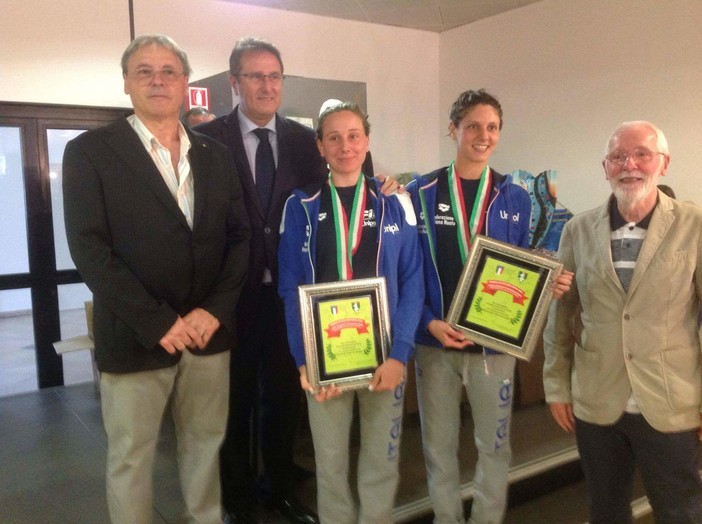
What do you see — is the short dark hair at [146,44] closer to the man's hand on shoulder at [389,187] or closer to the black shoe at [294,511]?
the man's hand on shoulder at [389,187]

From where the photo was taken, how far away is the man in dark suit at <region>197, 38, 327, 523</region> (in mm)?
2109

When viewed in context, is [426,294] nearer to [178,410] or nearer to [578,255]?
[578,255]

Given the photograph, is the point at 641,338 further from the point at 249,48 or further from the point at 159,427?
the point at 249,48

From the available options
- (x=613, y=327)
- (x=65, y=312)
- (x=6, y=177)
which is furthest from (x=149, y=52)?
(x=65, y=312)

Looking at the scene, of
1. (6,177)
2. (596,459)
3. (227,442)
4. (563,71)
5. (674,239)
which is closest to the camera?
(674,239)

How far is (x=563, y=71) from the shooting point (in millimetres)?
5160

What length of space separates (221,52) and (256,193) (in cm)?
345

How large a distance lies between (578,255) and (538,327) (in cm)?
27

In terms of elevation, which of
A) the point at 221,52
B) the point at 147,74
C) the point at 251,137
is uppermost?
the point at 221,52

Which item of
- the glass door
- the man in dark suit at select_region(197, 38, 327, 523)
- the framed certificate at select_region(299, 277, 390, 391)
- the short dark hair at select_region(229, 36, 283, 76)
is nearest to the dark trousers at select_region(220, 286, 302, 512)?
the man in dark suit at select_region(197, 38, 327, 523)

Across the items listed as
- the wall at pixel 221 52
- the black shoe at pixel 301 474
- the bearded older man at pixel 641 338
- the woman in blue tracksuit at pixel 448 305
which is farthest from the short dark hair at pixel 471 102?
the wall at pixel 221 52

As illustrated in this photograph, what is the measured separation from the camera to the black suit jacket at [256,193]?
210 centimetres

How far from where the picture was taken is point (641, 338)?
160 centimetres

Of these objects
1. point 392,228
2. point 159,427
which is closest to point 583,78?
point 392,228
